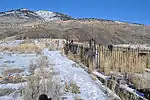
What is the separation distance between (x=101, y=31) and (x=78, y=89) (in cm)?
9341

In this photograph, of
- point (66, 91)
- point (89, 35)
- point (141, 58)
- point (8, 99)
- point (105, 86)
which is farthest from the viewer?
point (89, 35)

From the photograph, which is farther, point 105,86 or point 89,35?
point 89,35

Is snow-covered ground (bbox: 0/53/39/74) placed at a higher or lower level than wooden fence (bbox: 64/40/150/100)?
lower

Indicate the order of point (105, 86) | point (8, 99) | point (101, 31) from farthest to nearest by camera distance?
1. point (101, 31)
2. point (105, 86)
3. point (8, 99)

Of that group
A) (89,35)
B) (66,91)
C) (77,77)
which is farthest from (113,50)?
(89,35)

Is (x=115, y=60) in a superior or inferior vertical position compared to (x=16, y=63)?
superior

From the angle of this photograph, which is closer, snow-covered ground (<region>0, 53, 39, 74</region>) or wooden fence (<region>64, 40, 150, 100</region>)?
wooden fence (<region>64, 40, 150, 100</region>)

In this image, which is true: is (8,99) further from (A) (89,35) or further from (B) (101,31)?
(B) (101,31)

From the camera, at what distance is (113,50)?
57.0ft

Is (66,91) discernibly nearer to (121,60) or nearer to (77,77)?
(77,77)

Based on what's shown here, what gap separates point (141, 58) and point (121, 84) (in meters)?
5.77

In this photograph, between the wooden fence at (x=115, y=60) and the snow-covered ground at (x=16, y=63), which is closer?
Answer: the wooden fence at (x=115, y=60)

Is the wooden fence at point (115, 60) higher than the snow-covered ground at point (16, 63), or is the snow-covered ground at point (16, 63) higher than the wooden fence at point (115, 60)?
the wooden fence at point (115, 60)

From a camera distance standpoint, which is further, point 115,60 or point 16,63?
point 16,63
